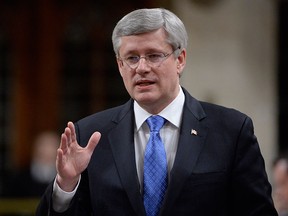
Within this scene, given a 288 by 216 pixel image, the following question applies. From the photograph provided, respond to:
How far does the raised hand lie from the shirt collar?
0.84ft

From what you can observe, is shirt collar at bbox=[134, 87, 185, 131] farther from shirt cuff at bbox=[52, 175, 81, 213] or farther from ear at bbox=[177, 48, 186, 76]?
shirt cuff at bbox=[52, 175, 81, 213]

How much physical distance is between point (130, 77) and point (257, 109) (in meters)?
5.33

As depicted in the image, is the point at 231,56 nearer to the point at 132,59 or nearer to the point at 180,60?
the point at 180,60

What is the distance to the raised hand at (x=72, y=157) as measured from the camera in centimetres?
404

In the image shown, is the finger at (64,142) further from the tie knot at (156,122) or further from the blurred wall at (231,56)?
the blurred wall at (231,56)

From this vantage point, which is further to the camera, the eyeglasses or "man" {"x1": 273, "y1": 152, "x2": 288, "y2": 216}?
"man" {"x1": 273, "y1": 152, "x2": 288, "y2": 216}

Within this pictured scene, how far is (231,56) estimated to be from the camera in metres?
9.25

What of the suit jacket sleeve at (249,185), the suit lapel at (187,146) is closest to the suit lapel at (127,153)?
the suit lapel at (187,146)

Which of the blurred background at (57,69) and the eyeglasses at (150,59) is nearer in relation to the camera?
the eyeglasses at (150,59)

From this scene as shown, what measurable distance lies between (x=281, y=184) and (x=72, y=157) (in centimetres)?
261

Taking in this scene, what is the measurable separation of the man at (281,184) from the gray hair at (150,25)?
2316 mm

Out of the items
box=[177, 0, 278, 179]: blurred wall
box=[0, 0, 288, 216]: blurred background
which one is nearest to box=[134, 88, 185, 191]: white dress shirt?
box=[177, 0, 278, 179]: blurred wall

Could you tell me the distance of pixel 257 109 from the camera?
936 centimetres

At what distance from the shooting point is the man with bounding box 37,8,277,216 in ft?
13.4
